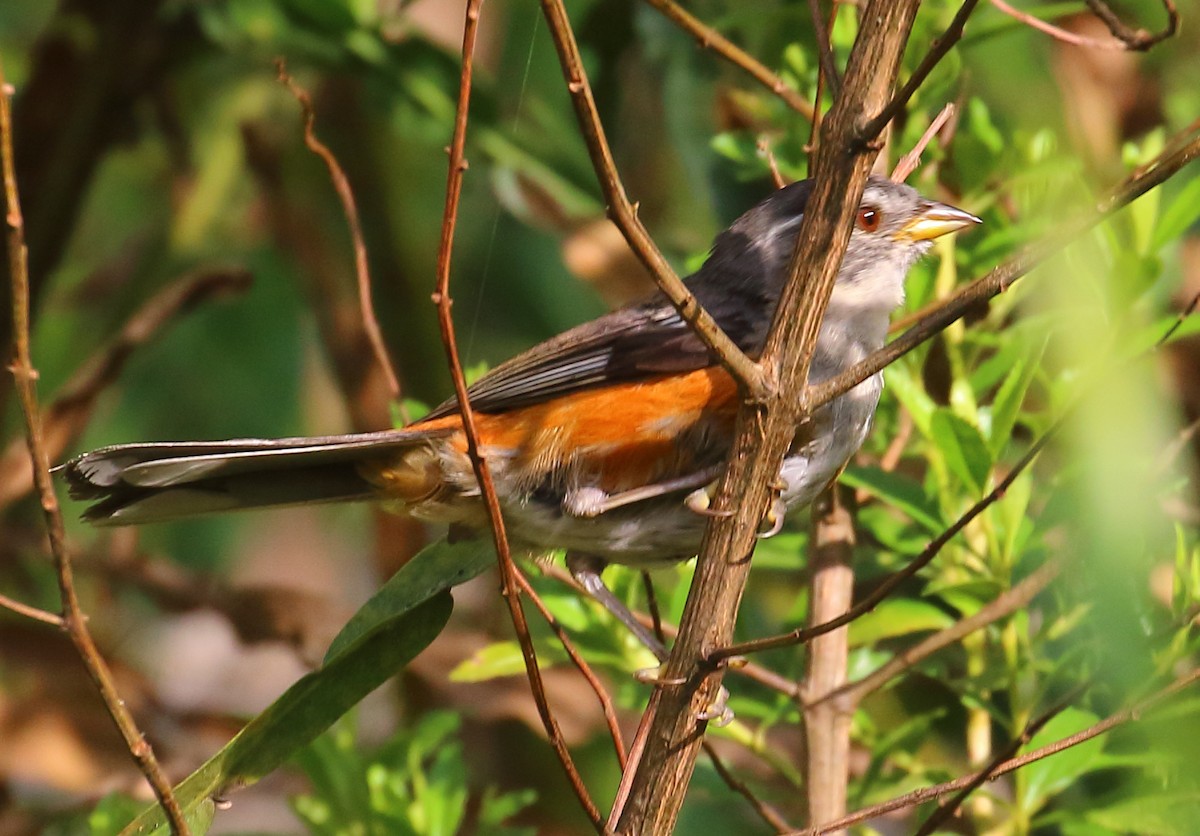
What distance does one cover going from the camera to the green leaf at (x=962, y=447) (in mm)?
3062

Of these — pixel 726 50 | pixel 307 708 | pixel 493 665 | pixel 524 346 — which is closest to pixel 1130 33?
pixel 726 50

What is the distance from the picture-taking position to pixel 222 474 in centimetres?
331

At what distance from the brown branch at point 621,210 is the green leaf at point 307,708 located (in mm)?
945

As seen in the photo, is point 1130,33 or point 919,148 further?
point 1130,33

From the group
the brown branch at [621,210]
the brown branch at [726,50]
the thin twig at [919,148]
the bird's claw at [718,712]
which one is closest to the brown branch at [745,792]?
the bird's claw at [718,712]

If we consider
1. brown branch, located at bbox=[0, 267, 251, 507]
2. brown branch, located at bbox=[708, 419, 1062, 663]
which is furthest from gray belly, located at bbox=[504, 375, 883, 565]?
brown branch, located at bbox=[0, 267, 251, 507]

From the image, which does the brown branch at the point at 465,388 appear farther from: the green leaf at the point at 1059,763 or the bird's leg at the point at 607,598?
the green leaf at the point at 1059,763

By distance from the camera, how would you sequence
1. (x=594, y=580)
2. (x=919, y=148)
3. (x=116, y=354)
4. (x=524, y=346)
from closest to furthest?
1. (x=919, y=148)
2. (x=594, y=580)
3. (x=116, y=354)
4. (x=524, y=346)

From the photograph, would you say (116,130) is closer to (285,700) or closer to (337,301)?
(337,301)

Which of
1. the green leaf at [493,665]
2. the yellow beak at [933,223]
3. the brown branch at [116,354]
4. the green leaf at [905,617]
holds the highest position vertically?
the brown branch at [116,354]

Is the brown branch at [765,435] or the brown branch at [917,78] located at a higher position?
the brown branch at [917,78]

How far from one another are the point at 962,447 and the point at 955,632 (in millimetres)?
381

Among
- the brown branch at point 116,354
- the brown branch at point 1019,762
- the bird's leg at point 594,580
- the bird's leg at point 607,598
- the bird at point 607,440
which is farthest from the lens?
the brown branch at point 116,354

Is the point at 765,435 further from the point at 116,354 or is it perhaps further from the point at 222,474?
the point at 116,354
